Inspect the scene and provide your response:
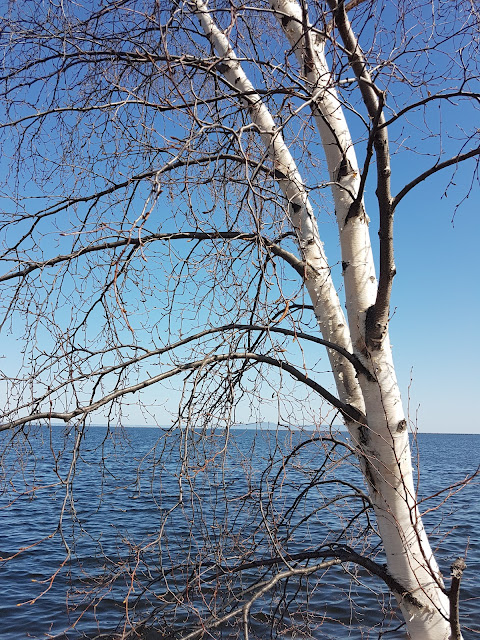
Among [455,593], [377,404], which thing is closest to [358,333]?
[377,404]

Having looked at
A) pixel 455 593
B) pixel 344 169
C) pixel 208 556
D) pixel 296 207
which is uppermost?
pixel 344 169

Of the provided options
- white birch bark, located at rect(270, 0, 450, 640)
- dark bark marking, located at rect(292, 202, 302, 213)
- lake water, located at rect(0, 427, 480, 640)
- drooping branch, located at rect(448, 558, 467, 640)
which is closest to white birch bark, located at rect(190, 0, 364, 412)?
dark bark marking, located at rect(292, 202, 302, 213)

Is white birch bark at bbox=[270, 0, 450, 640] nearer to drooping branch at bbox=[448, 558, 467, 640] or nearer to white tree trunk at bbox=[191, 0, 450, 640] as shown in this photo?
white tree trunk at bbox=[191, 0, 450, 640]

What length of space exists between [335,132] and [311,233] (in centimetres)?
60

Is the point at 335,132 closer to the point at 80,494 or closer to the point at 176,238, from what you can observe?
the point at 176,238

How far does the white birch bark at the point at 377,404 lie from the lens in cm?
289

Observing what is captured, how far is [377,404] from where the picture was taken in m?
3.03

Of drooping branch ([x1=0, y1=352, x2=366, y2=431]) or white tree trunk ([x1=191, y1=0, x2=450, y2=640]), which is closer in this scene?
drooping branch ([x1=0, y1=352, x2=366, y2=431])

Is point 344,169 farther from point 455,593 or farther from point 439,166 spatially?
point 455,593

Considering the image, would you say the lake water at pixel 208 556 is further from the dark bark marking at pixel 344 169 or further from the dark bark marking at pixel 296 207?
the dark bark marking at pixel 344 169

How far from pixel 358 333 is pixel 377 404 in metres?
0.41

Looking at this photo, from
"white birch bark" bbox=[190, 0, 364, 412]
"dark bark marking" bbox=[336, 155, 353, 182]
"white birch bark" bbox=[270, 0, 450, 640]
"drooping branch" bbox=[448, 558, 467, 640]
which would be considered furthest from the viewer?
"white birch bark" bbox=[190, 0, 364, 412]

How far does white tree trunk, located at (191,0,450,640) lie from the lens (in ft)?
9.50

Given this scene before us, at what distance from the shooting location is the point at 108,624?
8289 millimetres
